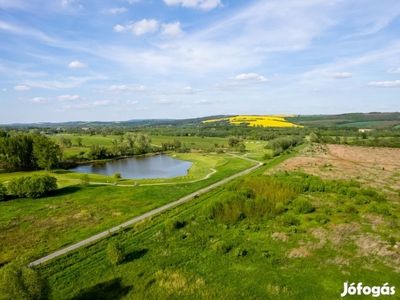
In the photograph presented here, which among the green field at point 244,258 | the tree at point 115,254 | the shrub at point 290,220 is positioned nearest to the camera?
the green field at point 244,258

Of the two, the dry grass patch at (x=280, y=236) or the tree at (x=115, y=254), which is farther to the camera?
the dry grass patch at (x=280, y=236)

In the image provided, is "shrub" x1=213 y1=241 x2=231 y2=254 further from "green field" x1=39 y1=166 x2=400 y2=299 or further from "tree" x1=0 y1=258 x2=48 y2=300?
"tree" x1=0 y1=258 x2=48 y2=300

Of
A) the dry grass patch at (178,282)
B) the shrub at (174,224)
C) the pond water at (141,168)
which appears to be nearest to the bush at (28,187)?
the pond water at (141,168)

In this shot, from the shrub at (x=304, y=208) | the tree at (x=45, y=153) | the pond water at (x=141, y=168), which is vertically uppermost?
the tree at (x=45, y=153)

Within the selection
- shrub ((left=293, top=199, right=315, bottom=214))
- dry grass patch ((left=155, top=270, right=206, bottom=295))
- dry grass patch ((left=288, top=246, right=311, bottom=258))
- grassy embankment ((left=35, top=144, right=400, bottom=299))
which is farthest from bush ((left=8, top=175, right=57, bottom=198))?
dry grass patch ((left=288, top=246, right=311, bottom=258))

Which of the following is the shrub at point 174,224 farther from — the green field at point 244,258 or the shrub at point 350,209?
the shrub at point 350,209

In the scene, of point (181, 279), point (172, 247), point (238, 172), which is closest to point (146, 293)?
point (181, 279)

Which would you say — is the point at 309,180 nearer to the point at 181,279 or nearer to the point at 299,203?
the point at 299,203

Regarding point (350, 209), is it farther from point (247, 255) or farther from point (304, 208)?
point (247, 255)
